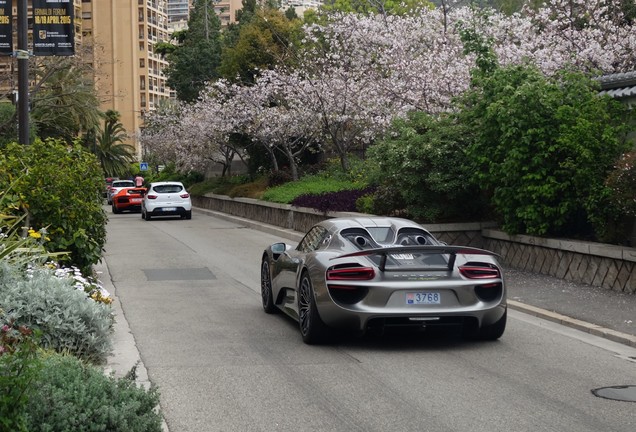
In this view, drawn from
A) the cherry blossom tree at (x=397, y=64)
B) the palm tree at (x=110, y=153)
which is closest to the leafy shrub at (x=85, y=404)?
the cherry blossom tree at (x=397, y=64)

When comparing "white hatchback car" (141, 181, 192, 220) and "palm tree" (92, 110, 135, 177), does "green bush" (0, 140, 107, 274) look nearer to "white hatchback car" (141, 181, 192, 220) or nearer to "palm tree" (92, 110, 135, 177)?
"white hatchback car" (141, 181, 192, 220)

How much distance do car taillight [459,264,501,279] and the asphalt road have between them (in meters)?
0.79

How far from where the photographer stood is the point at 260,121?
36.5 metres

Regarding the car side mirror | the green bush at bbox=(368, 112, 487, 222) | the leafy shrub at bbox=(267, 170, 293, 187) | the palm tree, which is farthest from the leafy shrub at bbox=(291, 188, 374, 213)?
the palm tree

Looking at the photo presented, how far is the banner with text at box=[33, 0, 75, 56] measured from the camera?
16891mm

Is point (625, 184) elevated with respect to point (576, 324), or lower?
elevated

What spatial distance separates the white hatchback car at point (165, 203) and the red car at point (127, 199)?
25.8 ft

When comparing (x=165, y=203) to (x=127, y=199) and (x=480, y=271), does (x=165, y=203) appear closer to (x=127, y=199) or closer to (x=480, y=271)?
(x=127, y=199)

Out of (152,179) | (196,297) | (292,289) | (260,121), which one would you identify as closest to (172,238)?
(260,121)

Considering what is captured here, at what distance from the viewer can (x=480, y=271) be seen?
9.79 metres

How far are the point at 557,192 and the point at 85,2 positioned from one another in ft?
320

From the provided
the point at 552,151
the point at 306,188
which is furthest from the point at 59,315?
the point at 306,188

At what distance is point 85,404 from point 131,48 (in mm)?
111211

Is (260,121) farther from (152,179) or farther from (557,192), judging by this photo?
(152,179)
